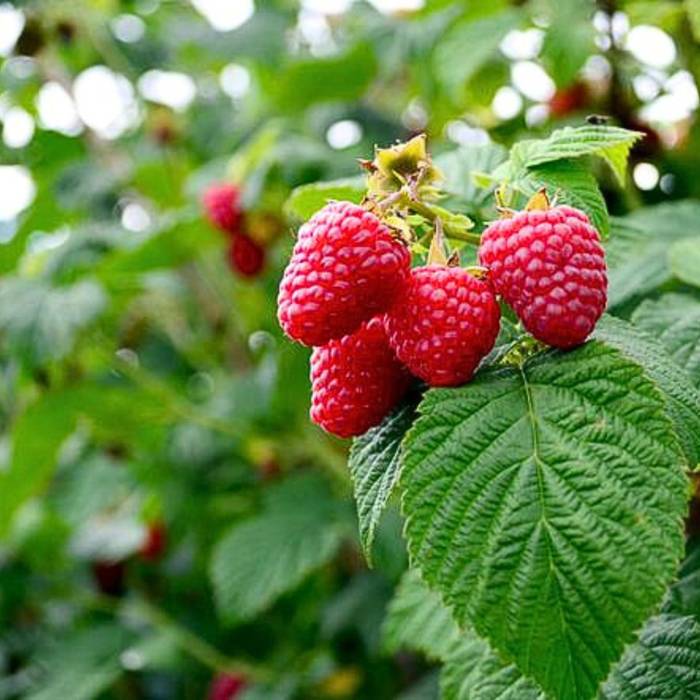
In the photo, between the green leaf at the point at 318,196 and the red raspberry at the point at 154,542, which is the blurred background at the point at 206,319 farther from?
the green leaf at the point at 318,196

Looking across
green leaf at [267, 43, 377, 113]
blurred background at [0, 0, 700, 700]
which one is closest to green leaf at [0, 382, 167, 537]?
blurred background at [0, 0, 700, 700]

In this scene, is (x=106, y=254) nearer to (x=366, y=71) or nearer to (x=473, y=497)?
(x=366, y=71)

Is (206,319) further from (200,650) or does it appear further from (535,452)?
(535,452)

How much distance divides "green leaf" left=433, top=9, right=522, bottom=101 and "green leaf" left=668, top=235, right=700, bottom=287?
627mm

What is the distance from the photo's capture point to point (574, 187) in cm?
90

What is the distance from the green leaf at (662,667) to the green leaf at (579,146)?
362 millimetres

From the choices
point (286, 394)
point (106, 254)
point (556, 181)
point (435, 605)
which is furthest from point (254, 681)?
point (556, 181)

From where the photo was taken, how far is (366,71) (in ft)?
7.00

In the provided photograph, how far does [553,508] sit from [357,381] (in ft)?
0.55

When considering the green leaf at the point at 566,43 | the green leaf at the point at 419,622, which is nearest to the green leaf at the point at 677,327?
the green leaf at the point at 419,622

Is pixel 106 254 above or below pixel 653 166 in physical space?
below

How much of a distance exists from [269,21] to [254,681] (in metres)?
1.33

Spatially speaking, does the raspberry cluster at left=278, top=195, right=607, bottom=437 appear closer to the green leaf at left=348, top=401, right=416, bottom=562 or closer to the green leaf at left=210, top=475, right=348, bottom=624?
the green leaf at left=348, top=401, right=416, bottom=562

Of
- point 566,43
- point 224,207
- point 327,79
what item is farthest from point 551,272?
point 327,79
